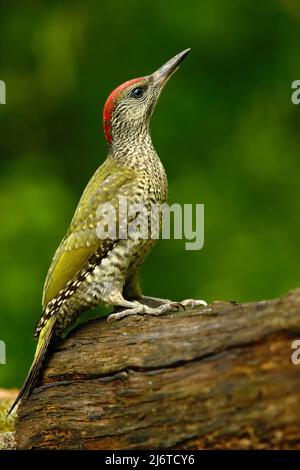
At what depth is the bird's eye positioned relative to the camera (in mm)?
3574

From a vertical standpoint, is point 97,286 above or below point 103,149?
below

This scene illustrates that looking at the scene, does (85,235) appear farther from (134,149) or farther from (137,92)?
(137,92)

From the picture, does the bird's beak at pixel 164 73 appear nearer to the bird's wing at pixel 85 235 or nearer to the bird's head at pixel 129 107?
the bird's head at pixel 129 107

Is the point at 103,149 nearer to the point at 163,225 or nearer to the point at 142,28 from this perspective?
the point at 142,28

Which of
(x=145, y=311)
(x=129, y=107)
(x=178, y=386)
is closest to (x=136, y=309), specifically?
(x=145, y=311)

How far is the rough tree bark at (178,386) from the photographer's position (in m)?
2.15

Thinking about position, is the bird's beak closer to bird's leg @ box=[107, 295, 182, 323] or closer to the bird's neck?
the bird's neck

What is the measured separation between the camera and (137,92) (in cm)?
358

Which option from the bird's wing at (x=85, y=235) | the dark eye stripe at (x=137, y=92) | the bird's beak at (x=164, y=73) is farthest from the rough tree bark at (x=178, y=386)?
the bird's beak at (x=164, y=73)

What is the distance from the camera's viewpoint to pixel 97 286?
314 cm

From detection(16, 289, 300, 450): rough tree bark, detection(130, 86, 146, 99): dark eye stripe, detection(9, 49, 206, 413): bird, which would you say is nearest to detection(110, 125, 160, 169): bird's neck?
detection(9, 49, 206, 413): bird

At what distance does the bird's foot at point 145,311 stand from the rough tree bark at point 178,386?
5 cm

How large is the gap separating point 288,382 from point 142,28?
3.55 meters
